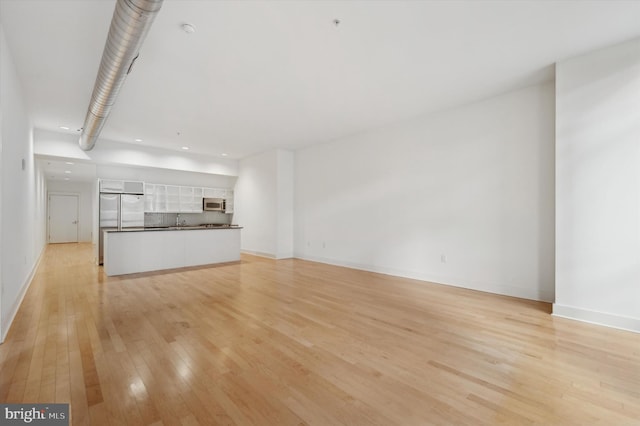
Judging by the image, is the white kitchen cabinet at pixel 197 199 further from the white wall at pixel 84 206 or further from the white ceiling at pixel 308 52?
the white wall at pixel 84 206

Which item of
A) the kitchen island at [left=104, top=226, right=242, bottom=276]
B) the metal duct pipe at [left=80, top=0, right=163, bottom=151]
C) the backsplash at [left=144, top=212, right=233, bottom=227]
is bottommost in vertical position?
the kitchen island at [left=104, top=226, right=242, bottom=276]

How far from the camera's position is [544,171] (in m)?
3.85

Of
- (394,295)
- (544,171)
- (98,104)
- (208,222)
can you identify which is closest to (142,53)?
(98,104)

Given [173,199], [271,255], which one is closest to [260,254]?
[271,255]

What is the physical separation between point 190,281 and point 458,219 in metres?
4.77

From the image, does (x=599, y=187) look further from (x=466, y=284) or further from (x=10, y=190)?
(x=10, y=190)

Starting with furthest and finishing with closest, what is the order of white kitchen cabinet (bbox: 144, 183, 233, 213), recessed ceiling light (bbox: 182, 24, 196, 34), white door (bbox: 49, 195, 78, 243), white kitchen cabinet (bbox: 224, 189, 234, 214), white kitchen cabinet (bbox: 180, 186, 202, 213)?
white door (bbox: 49, 195, 78, 243)
white kitchen cabinet (bbox: 224, 189, 234, 214)
white kitchen cabinet (bbox: 180, 186, 202, 213)
white kitchen cabinet (bbox: 144, 183, 233, 213)
recessed ceiling light (bbox: 182, 24, 196, 34)

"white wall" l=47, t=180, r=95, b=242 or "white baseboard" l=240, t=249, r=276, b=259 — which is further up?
"white wall" l=47, t=180, r=95, b=242

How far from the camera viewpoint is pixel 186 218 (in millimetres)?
8812

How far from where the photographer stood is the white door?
39.1ft

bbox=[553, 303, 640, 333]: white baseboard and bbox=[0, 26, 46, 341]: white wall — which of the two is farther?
bbox=[553, 303, 640, 333]: white baseboard

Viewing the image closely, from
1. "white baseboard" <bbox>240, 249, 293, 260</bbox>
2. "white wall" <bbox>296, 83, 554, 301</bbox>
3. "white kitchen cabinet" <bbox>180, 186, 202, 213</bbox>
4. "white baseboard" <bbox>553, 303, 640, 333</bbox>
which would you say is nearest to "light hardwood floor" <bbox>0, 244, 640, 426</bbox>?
"white baseboard" <bbox>553, 303, 640, 333</bbox>

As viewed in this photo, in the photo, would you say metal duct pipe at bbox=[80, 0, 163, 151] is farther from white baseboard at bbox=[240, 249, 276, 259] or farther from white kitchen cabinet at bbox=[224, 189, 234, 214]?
white kitchen cabinet at bbox=[224, 189, 234, 214]

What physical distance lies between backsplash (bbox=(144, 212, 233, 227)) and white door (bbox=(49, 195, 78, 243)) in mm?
7348
